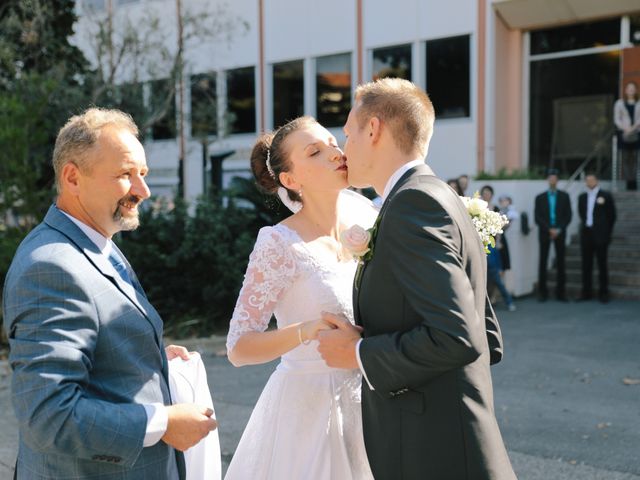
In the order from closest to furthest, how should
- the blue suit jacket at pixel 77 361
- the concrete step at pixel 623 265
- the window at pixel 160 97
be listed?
the blue suit jacket at pixel 77 361, the concrete step at pixel 623 265, the window at pixel 160 97

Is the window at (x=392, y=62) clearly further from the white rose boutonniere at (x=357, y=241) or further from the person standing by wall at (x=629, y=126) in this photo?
the white rose boutonniere at (x=357, y=241)

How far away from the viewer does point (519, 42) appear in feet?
55.9

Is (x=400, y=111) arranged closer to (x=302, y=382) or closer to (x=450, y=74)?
(x=302, y=382)

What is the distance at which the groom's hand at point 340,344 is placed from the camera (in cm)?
220

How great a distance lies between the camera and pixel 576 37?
1675 centimetres

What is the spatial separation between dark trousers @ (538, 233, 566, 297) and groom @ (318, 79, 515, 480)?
34.7 ft

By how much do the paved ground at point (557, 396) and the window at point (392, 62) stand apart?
30.0 ft

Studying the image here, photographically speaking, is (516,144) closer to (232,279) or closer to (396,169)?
(232,279)

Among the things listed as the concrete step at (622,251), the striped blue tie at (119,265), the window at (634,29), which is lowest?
the concrete step at (622,251)

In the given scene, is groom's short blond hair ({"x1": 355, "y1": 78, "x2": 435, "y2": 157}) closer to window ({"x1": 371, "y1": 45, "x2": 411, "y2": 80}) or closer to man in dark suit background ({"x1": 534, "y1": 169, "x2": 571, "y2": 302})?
man in dark suit background ({"x1": 534, "y1": 169, "x2": 571, "y2": 302})

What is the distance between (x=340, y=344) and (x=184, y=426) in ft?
1.78

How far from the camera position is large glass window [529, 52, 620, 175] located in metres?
17.1

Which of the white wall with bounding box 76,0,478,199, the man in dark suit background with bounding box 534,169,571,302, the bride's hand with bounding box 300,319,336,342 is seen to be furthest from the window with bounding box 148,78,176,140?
the bride's hand with bounding box 300,319,336,342

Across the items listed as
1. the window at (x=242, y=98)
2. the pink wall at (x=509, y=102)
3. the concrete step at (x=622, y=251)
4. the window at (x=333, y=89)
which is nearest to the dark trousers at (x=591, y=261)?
the concrete step at (x=622, y=251)
